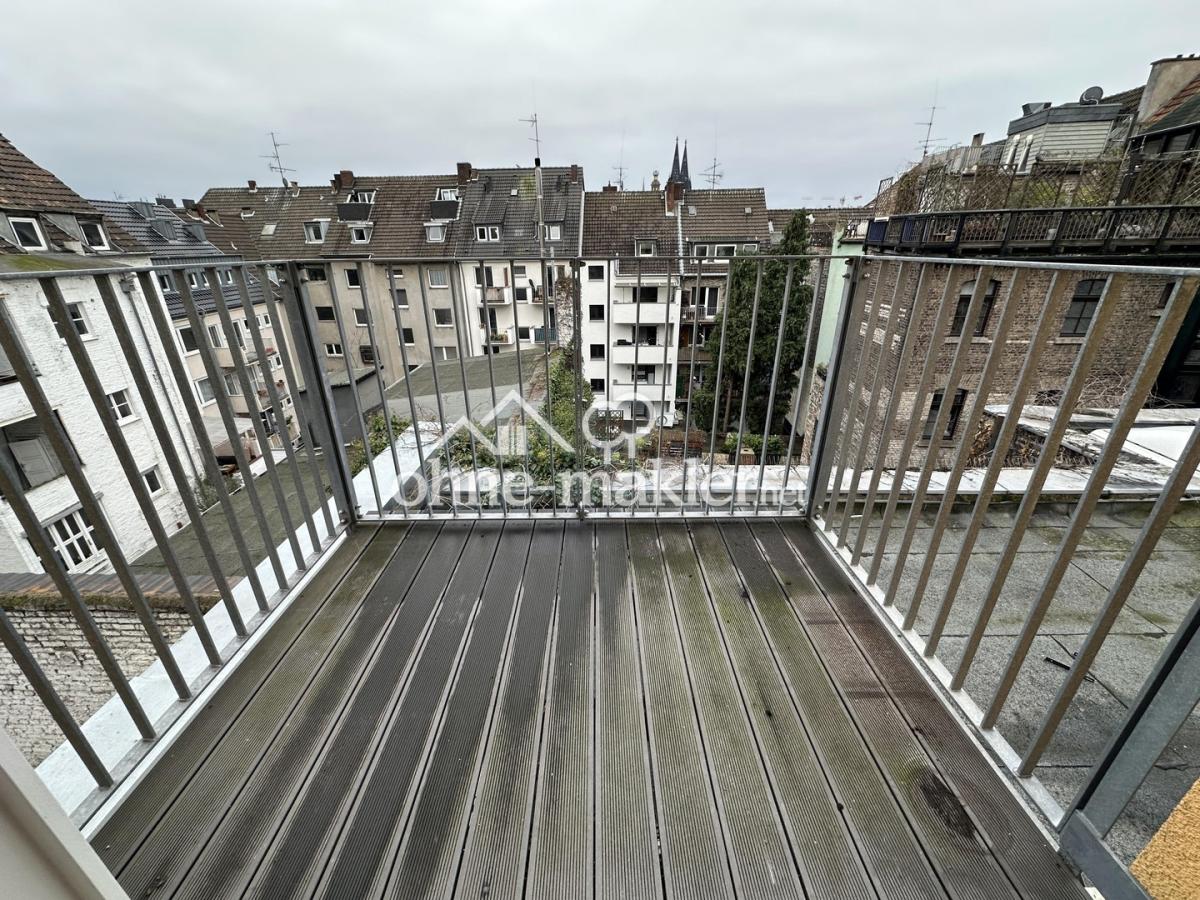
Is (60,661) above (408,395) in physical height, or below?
below

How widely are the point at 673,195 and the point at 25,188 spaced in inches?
615

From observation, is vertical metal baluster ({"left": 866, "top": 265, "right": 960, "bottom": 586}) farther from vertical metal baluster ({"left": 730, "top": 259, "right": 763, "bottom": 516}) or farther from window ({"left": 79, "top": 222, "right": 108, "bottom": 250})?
window ({"left": 79, "top": 222, "right": 108, "bottom": 250})

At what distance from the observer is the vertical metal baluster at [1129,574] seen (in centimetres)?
81

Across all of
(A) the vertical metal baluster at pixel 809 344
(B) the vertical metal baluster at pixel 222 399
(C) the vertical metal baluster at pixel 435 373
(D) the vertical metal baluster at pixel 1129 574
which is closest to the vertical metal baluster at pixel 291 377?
(B) the vertical metal baluster at pixel 222 399

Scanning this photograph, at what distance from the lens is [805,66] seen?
9242 millimetres

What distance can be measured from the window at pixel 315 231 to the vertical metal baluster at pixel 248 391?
68.7 feet

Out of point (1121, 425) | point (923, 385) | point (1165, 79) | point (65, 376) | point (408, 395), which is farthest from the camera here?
point (1165, 79)

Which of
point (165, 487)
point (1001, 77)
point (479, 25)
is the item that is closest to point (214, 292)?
point (165, 487)

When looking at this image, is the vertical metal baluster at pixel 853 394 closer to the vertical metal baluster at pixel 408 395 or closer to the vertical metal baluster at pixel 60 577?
the vertical metal baluster at pixel 408 395

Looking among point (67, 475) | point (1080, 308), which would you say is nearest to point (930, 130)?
point (1080, 308)

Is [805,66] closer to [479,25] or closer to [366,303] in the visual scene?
[479,25]

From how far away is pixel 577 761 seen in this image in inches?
50.4

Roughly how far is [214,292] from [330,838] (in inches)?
59.2

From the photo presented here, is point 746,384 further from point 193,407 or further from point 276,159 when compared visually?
point 276,159
